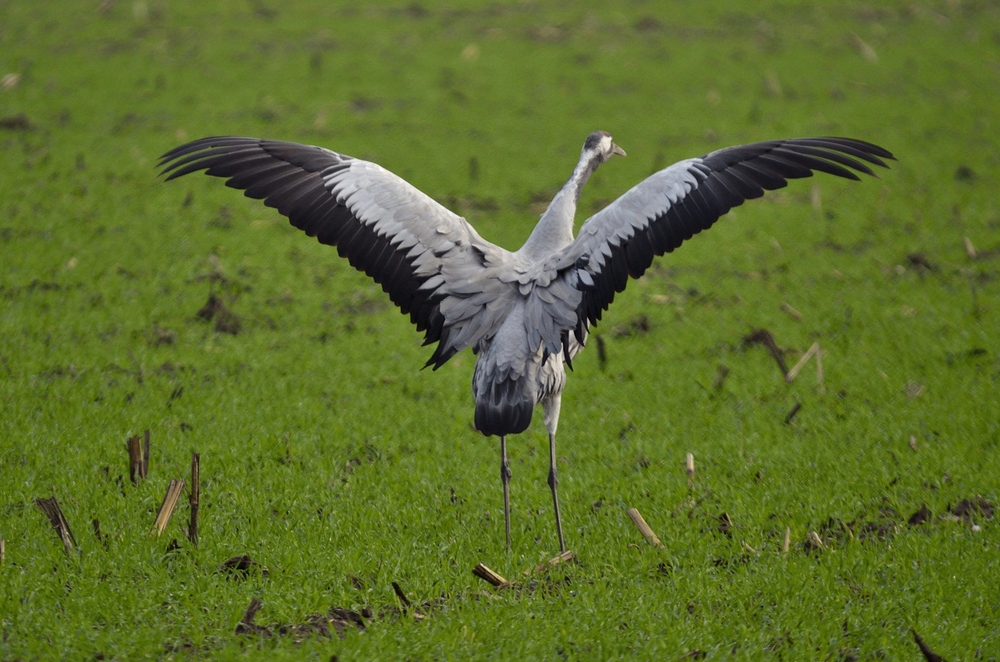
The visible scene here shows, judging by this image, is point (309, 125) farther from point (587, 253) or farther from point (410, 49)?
point (587, 253)

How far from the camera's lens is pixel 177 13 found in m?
17.9

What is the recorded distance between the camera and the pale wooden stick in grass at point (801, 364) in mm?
8312

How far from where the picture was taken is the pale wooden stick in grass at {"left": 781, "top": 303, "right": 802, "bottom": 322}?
31.1 feet

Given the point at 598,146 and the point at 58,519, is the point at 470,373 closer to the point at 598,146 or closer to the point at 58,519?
the point at 598,146

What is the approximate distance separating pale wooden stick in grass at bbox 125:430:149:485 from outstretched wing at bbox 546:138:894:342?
2484 mm

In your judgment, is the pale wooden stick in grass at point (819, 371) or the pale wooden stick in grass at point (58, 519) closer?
the pale wooden stick in grass at point (58, 519)

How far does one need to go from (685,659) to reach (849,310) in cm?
570

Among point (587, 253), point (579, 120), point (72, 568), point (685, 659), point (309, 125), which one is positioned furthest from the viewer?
point (579, 120)

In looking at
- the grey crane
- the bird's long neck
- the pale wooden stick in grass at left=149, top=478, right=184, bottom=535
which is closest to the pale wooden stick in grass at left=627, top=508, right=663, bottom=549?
the grey crane

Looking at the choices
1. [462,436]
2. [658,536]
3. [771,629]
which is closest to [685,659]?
[771,629]

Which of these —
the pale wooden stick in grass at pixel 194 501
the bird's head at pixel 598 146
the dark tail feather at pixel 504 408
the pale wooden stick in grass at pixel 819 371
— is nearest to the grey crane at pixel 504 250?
the dark tail feather at pixel 504 408

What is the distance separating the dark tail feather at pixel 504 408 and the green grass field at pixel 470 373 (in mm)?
706

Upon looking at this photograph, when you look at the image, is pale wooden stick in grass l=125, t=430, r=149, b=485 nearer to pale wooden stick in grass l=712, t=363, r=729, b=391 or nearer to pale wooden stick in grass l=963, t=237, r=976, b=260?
pale wooden stick in grass l=712, t=363, r=729, b=391

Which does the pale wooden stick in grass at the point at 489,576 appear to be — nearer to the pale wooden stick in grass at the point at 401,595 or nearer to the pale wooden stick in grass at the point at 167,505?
the pale wooden stick in grass at the point at 401,595
